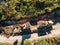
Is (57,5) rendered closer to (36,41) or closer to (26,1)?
(26,1)

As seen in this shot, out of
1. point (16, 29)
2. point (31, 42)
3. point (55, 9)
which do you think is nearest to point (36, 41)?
point (31, 42)

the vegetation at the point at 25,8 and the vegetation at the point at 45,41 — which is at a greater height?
the vegetation at the point at 25,8

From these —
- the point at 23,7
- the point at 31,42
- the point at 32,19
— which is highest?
the point at 23,7

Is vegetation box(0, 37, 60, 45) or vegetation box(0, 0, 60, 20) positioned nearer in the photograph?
vegetation box(0, 37, 60, 45)

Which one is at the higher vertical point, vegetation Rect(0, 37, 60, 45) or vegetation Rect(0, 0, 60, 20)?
vegetation Rect(0, 0, 60, 20)

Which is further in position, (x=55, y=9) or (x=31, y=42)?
(x=55, y=9)

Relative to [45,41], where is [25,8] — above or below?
above

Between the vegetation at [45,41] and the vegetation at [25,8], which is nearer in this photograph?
the vegetation at [45,41]

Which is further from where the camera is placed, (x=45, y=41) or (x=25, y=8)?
(x=25, y=8)
